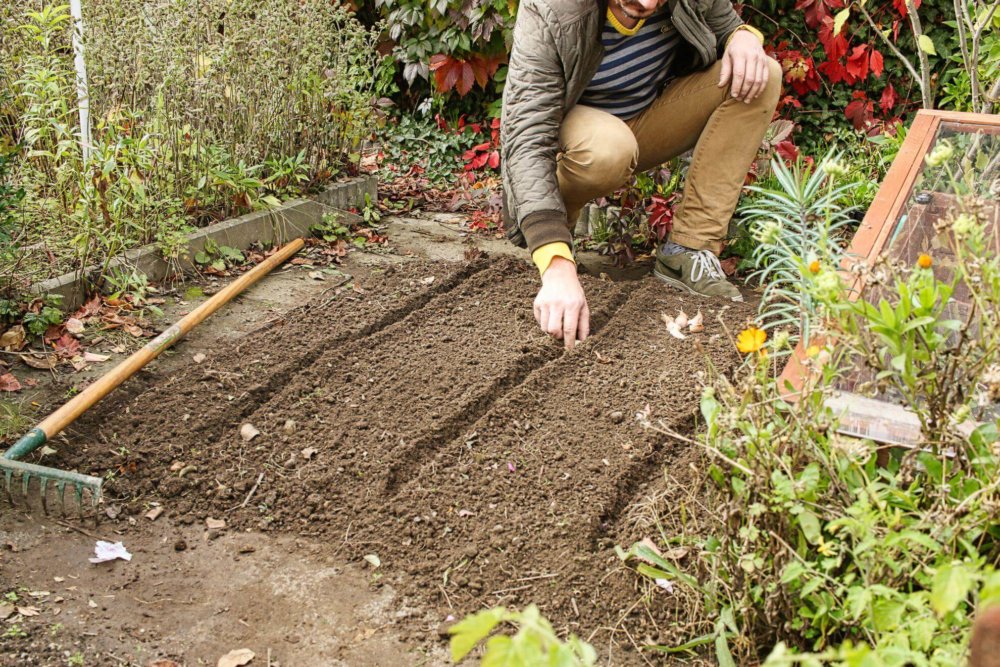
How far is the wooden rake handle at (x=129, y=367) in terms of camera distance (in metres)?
2.57

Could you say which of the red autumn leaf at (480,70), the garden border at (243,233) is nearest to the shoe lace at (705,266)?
the garden border at (243,233)

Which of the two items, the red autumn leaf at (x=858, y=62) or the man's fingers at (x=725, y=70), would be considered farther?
the red autumn leaf at (x=858, y=62)

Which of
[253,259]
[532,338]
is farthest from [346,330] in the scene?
[253,259]

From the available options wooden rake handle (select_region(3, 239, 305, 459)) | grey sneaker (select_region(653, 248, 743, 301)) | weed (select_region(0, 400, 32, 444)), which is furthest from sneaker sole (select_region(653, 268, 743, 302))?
weed (select_region(0, 400, 32, 444))

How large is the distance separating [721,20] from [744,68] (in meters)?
0.27

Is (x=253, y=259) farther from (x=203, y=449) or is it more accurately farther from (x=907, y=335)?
(x=907, y=335)

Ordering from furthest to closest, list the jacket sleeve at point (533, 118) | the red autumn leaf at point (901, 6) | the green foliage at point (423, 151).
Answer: the green foliage at point (423, 151) → the red autumn leaf at point (901, 6) → the jacket sleeve at point (533, 118)

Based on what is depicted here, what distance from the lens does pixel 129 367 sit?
2984 mm

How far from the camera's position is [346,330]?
11.2 feet

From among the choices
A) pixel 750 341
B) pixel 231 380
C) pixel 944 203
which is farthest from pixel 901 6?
pixel 750 341

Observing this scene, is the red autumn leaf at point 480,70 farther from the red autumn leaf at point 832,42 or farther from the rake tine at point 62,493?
the rake tine at point 62,493

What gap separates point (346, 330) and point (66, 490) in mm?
1179

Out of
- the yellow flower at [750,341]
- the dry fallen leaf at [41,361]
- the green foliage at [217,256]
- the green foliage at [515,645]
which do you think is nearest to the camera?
the green foliage at [515,645]

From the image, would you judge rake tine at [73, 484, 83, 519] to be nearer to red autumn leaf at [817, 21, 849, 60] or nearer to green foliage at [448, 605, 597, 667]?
green foliage at [448, 605, 597, 667]
